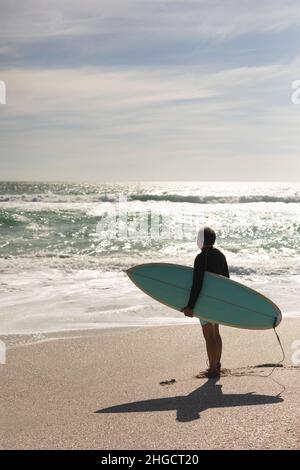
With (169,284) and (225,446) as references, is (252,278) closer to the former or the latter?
(169,284)

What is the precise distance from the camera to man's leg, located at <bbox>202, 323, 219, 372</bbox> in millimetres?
5121

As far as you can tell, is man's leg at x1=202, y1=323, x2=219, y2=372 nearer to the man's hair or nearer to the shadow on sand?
the shadow on sand

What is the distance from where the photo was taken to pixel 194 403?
4.35 meters

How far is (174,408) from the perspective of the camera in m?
4.25

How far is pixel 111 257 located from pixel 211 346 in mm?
11113

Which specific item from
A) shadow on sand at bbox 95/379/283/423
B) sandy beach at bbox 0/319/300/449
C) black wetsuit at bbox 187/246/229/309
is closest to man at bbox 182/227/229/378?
black wetsuit at bbox 187/246/229/309

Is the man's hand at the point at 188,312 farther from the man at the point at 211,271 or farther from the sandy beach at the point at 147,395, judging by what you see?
the sandy beach at the point at 147,395

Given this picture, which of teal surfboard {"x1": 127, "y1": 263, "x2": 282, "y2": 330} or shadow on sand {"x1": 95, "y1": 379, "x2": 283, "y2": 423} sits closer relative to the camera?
shadow on sand {"x1": 95, "y1": 379, "x2": 283, "y2": 423}

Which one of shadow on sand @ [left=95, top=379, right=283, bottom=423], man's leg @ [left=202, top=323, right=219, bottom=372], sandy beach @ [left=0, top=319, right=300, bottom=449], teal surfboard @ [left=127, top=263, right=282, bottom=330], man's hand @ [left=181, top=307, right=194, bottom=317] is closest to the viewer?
sandy beach @ [left=0, top=319, right=300, bottom=449]

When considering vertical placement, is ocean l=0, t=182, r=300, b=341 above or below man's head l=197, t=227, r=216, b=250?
below

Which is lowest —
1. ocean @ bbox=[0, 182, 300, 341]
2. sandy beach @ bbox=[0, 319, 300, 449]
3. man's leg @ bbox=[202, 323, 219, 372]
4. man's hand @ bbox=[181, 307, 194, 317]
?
ocean @ bbox=[0, 182, 300, 341]

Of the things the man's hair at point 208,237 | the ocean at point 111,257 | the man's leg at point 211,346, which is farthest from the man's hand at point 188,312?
the ocean at point 111,257

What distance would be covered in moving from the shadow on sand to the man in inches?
22.1

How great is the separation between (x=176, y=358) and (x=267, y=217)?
96.1 feet
